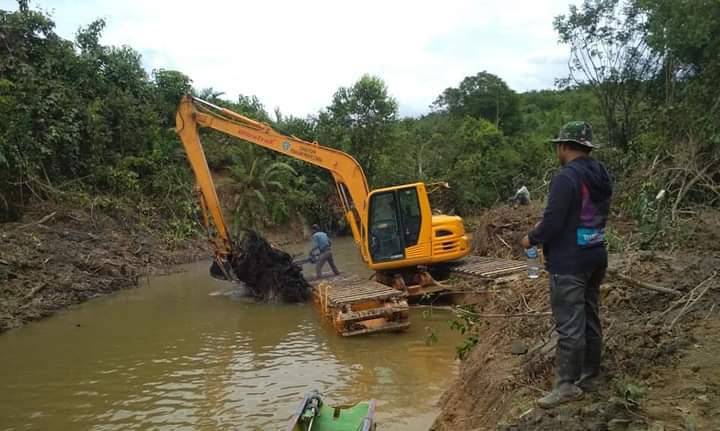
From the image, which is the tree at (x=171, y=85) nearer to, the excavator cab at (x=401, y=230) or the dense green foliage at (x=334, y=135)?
the dense green foliage at (x=334, y=135)

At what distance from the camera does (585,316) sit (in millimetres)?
3809

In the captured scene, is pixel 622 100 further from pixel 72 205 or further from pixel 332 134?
pixel 72 205

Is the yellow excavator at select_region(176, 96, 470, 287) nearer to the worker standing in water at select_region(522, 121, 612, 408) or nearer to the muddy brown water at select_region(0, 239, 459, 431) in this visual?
the muddy brown water at select_region(0, 239, 459, 431)

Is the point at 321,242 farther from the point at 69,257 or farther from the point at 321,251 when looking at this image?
the point at 69,257

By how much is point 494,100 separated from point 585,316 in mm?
39182

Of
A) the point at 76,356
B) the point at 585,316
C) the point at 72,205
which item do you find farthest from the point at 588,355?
the point at 72,205

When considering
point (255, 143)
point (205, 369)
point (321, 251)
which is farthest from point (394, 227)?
point (205, 369)

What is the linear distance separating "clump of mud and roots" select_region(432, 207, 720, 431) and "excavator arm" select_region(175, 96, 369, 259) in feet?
16.8

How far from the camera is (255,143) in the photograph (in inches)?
484

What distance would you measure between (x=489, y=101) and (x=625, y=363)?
39114 mm

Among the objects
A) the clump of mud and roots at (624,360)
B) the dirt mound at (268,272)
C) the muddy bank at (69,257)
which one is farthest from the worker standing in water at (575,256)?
the muddy bank at (69,257)

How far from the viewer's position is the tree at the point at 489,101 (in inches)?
1609

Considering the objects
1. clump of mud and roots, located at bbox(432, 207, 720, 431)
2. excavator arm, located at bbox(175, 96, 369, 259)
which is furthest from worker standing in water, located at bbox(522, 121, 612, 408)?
excavator arm, located at bbox(175, 96, 369, 259)

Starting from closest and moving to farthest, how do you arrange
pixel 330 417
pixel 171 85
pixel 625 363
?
pixel 625 363, pixel 330 417, pixel 171 85
